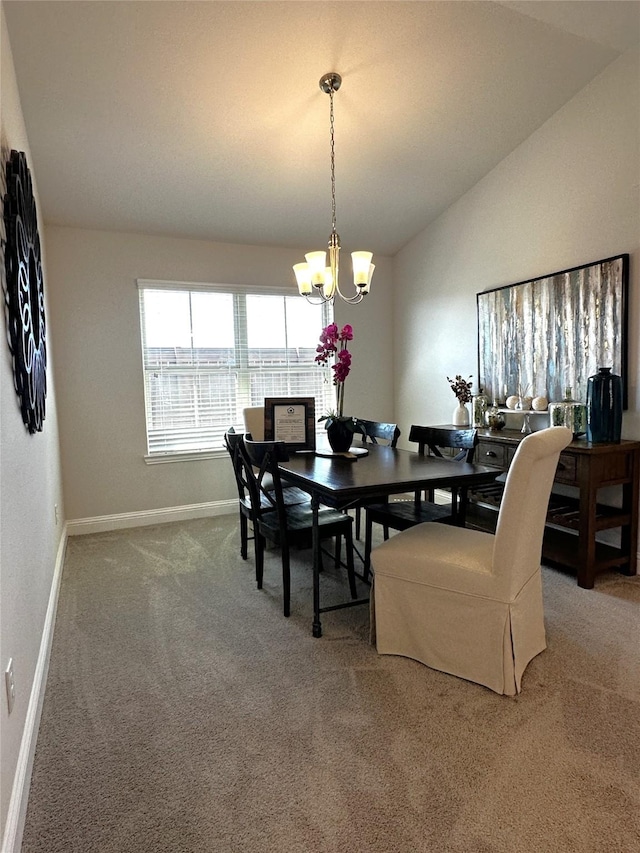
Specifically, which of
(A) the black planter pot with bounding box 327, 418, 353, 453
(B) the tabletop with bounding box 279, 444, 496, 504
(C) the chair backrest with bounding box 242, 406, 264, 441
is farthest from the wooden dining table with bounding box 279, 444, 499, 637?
(C) the chair backrest with bounding box 242, 406, 264, 441

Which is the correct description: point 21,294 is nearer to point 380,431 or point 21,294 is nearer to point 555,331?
point 380,431

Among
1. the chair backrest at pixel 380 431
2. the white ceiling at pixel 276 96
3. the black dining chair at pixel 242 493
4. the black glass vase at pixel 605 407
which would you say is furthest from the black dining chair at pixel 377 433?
the white ceiling at pixel 276 96

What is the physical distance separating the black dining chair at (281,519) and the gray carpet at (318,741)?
0.27 m

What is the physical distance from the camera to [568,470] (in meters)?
2.85

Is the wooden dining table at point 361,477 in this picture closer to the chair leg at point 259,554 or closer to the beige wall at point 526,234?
the chair leg at point 259,554

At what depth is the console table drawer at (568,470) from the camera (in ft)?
9.20

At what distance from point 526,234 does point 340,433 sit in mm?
2128

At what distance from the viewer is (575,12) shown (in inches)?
95.3

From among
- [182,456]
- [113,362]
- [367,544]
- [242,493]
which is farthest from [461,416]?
[113,362]

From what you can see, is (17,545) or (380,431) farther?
(380,431)

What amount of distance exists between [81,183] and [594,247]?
3.41 m

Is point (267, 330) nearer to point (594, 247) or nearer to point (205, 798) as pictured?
point (594, 247)

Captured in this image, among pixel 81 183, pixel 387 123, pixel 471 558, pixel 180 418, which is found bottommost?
pixel 471 558

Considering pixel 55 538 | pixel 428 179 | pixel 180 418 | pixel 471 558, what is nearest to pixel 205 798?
pixel 471 558
